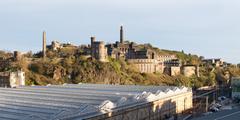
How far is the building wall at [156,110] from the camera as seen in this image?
2643cm

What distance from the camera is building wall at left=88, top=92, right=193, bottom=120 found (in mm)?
26431

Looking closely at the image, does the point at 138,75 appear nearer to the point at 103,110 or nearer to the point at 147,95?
the point at 147,95

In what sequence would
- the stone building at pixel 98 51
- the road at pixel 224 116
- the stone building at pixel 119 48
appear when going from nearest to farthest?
the road at pixel 224 116 < the stone building at pixel 98 51 < the stone building at pixel 119 48

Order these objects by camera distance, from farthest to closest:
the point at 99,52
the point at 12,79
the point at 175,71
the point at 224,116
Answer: the point at 175,71 < the point at 99,52 < the point at 12,79 < the point at 224,116

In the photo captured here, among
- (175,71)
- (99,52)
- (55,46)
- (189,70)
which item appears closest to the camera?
(99,52)

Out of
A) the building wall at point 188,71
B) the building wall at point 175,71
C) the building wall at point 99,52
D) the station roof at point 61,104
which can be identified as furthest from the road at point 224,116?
the building wall at point 188,71

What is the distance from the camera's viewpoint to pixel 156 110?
105 ft

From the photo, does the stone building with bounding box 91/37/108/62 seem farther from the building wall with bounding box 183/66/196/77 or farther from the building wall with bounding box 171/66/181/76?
the building wall with bounding box 183/66/196/77

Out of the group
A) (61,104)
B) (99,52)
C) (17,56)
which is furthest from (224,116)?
(99,52)

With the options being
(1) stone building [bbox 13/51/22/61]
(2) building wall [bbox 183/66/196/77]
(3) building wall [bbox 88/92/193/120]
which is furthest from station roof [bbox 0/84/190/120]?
(2) building wall [bbox 183/66/196/77]

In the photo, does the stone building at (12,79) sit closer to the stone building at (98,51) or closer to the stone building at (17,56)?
the stone building at (17,56)

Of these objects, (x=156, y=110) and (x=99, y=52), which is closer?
(x=156, y=110)

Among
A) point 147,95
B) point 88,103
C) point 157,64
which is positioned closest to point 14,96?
point 88,103

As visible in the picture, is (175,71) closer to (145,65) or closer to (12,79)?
(145,65)
